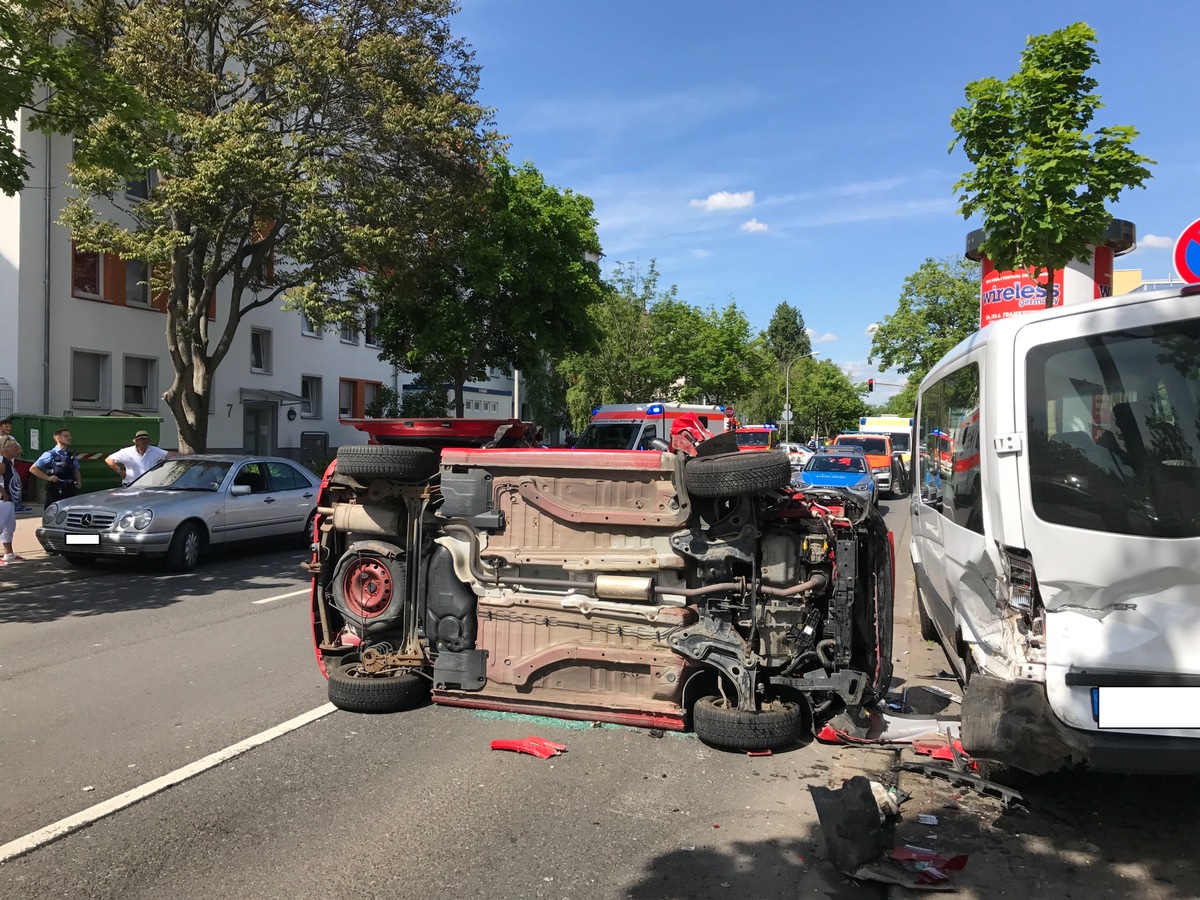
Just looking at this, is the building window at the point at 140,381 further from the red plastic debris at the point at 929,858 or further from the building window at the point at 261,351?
the red plastic debris at the point at 929,858

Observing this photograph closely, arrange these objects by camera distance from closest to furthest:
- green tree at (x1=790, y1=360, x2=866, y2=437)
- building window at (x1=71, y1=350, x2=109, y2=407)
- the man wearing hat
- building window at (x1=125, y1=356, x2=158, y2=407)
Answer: the man wearing hat
building window at (x1=71, y1=350, x2=109, y2=407)
building window at (x1=125, y1=356, x2=158, y2=407)
green tree at (x1=790, y1=360, x2=866, y2=437)

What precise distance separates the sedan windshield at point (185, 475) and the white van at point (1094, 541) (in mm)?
10723

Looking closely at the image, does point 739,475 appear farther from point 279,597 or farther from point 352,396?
point 352,396

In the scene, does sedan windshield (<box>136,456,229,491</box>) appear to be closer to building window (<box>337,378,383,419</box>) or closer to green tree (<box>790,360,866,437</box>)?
building window (<box>337,378,383,419</box>)

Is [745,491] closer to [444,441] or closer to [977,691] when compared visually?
[977,691]

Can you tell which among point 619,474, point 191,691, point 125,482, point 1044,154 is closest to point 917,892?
point 619,474

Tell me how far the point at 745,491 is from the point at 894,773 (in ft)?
5.50

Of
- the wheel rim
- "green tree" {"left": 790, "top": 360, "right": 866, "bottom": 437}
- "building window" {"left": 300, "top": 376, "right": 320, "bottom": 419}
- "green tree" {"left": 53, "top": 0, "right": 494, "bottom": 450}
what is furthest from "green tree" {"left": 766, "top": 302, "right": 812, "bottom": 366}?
the wheel rim

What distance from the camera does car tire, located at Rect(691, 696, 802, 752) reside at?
4.61m

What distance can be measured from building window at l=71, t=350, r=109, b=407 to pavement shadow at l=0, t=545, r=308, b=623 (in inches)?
489

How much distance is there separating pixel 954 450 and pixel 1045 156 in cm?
487

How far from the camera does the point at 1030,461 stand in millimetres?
3645

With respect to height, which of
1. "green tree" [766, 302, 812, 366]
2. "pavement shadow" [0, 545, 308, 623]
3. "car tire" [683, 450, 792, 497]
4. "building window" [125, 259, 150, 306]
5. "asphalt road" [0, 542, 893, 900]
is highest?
"green tree" [766, 302, 812, 366]

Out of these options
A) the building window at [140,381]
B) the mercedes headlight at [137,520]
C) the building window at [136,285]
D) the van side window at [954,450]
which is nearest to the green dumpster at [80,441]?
the building window at [140,381]
